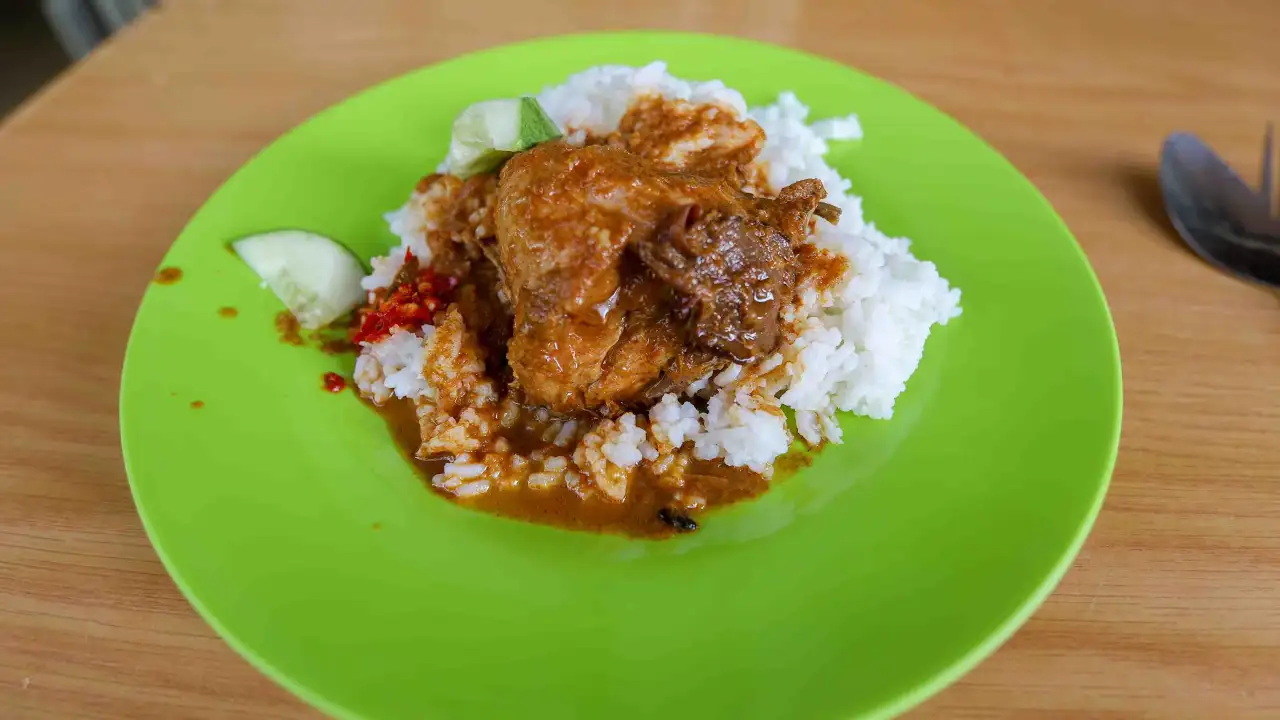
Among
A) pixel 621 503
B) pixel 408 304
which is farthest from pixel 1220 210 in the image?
pixel 408 304

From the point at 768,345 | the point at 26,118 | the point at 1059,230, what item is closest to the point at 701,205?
the point at 768,345

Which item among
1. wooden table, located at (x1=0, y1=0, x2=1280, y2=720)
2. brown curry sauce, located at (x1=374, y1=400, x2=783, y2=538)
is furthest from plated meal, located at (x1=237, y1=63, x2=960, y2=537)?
wooden table, located at (x1=0, y1=0, x2=1280, y2=720)

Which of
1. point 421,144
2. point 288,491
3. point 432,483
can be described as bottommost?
point 432,483

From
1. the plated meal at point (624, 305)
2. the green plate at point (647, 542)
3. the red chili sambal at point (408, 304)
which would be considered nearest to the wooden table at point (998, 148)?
the green plate at point (647, 542)

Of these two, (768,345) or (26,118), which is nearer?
(768,345)

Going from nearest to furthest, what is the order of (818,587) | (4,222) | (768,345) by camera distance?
(818,587)
(768,345)
(4,222)

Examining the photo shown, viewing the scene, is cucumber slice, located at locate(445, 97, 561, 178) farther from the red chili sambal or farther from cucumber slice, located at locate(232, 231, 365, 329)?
cucumber slice, located at locate(232, 231, 365, 329)

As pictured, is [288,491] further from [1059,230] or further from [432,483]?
[1059,230]
